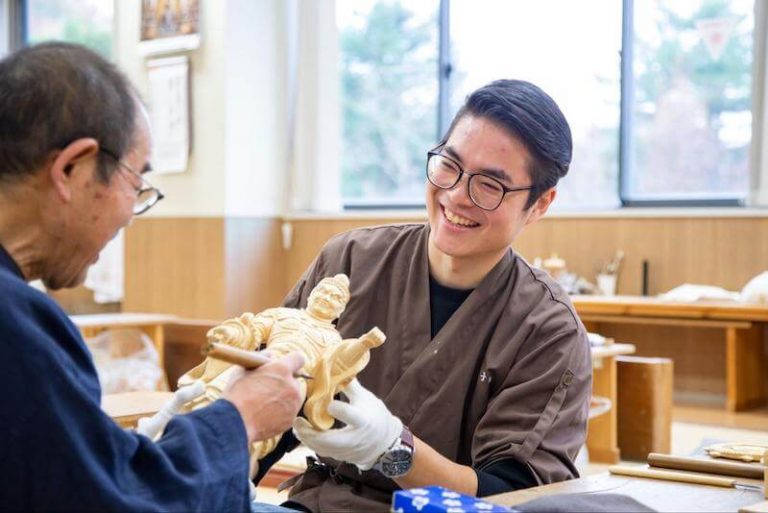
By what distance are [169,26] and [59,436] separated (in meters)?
5.75

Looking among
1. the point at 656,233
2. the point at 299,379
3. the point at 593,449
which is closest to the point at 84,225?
the point at 299,379

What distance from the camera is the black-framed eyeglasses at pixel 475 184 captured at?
7.16 ft

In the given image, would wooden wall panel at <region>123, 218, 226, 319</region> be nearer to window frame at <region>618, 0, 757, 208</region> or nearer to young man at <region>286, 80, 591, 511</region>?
window frame at <region>618, 0, 757, 208</region>

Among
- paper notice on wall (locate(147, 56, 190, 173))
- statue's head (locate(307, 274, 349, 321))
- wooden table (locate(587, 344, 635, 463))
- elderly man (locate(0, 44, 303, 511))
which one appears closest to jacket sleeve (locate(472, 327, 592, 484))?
statue's head (locate(307, 274, 349, 321))

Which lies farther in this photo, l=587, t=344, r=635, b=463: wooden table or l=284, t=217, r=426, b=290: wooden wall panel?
l=284, t=217, r=426, b=290: wooden wall panel

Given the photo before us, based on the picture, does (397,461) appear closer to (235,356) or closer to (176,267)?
(235,356)

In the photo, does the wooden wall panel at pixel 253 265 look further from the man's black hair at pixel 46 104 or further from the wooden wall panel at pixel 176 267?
the man's black hair at pixel 46 104

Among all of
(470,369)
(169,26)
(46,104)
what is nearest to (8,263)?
(46,104)

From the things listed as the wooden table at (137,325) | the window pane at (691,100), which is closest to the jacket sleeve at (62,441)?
the wooden table at (137,325)

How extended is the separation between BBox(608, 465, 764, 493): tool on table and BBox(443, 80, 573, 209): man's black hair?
0.66 m

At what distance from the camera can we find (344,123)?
6.99 metres

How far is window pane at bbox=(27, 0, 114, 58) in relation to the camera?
7653 millimetres

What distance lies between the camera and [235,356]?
1.45 meters

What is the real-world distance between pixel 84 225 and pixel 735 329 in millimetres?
4014
